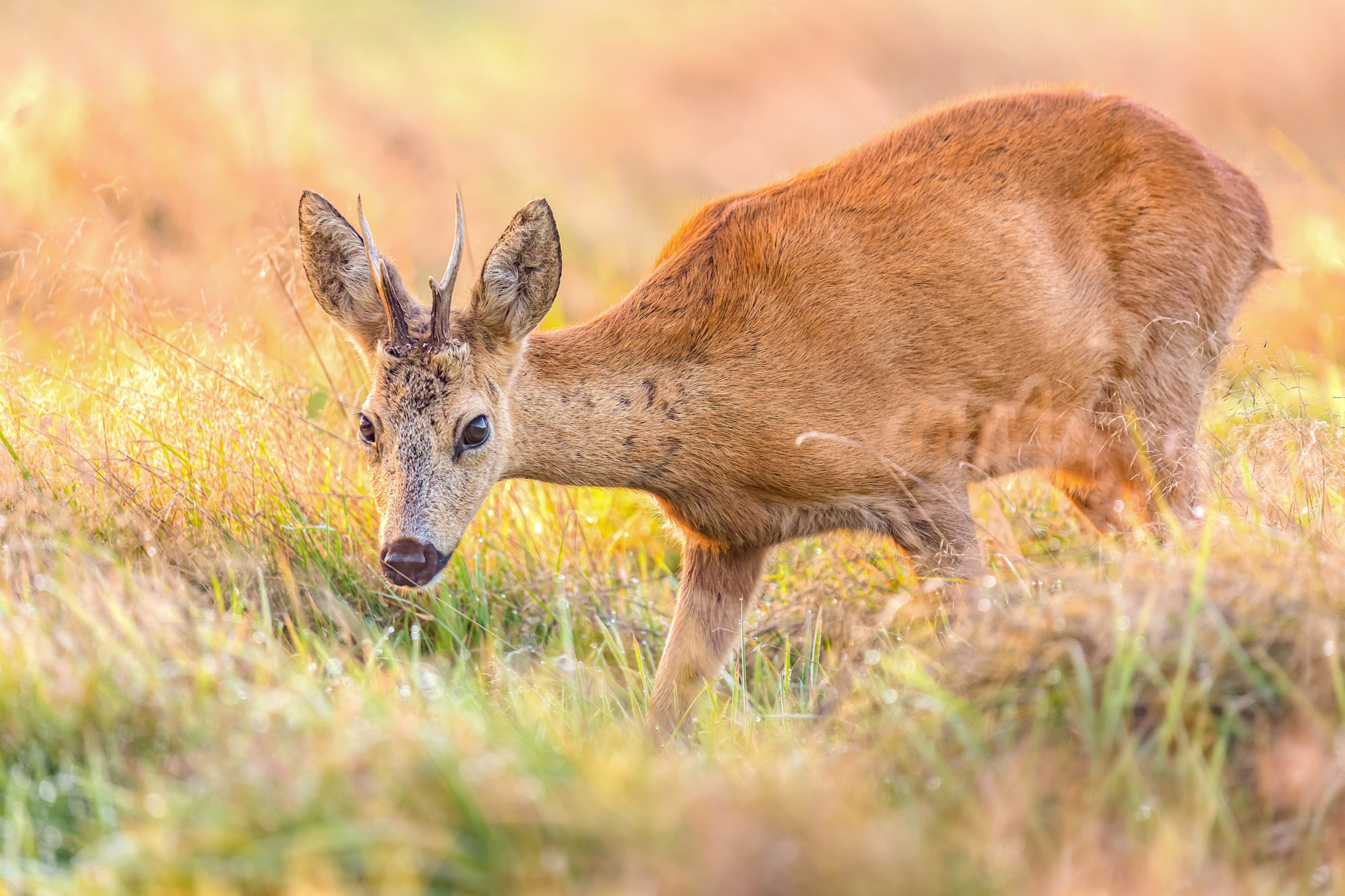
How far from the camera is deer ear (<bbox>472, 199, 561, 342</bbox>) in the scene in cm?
461

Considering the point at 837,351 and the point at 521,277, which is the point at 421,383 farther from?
the point at 837,351

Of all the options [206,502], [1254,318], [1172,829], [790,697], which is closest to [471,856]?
[1172,829]

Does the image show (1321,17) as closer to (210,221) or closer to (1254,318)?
(1254,318)

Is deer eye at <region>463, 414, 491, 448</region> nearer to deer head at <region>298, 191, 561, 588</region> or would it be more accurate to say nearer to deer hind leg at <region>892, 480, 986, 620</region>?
deer head at <region>298, 191, 561, 588</region>

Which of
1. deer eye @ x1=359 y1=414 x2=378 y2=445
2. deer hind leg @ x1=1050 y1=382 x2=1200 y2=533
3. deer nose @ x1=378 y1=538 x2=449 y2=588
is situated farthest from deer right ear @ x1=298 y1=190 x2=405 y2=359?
deer hind leg @ x1=1050 y1=382 x2=1200 y2=533

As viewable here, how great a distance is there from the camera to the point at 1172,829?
2.56 metres

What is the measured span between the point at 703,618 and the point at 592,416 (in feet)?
2.63

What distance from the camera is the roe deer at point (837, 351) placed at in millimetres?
4586

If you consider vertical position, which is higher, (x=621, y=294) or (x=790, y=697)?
(x=621, y=294)

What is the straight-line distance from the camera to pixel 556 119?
14859 millimetres

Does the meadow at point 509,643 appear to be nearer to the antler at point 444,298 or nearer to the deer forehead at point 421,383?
the deer forehead at point 421,383

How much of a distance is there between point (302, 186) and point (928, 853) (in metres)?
7.91

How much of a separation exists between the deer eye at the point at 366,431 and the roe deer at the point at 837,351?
0.03 ft

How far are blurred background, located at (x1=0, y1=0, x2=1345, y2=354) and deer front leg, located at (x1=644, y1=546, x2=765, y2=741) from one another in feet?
4.58
